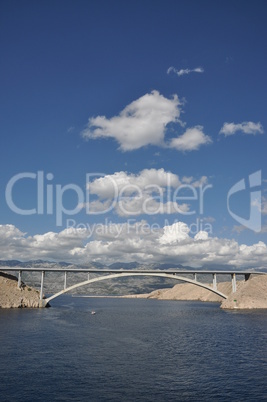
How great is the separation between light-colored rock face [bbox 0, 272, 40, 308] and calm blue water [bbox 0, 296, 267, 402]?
50.2 metres

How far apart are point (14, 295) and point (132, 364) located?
9050cm

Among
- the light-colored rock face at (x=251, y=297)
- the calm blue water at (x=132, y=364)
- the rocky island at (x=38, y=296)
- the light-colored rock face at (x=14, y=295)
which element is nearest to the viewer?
the calm blue water at (x=132, y=364)

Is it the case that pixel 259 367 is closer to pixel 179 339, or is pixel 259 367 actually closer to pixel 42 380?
pixel 179 339

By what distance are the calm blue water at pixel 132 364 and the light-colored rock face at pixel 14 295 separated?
5017 cm

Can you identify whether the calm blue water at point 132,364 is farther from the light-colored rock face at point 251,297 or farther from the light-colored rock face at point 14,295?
the light-colored rock face at point 251,297

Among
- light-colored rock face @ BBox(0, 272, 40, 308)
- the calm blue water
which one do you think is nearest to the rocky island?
light-colored rock face @ BBox(0, 272, 40, 308)

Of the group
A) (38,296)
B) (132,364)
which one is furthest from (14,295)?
(132,364)

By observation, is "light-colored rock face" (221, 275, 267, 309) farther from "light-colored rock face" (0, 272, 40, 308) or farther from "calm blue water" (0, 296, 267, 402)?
"light-colored rock face" (0, 272, 40, 308)

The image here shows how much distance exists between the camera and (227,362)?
45688 mm

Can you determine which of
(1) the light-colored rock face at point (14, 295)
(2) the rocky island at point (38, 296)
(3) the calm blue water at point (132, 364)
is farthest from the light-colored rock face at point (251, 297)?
(1) the light-colored rock face at point (14, 295)

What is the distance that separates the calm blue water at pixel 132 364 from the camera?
1291 inches

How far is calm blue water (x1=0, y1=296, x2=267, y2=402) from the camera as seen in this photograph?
32.8 metres

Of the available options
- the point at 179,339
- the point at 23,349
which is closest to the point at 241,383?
the point at 179,339

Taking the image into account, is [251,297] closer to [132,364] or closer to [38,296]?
[38,296]
